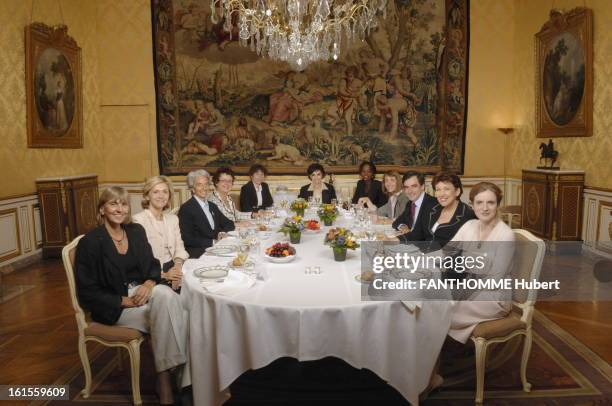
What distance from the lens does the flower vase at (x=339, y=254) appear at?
337cm

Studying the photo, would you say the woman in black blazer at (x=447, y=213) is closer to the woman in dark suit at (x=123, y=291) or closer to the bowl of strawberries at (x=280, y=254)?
the bowl of strawberries at (x=280, y=254)

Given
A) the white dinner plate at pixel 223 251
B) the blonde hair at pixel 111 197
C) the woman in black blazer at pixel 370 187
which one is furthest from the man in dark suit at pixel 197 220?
the woman in black blazer at pixel 370 187

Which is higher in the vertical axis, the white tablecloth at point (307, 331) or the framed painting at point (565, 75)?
the framed painting at point (565, 75)

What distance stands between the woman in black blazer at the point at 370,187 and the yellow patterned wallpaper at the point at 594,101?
3015mm

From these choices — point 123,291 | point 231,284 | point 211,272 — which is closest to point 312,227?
point 211,272

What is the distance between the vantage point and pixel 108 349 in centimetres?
415

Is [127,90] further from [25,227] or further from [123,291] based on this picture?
[123,291]

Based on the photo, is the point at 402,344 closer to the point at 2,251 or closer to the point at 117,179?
the point at 2,251

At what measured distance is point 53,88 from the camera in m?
7.82

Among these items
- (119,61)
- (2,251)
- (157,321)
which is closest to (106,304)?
(157,321)

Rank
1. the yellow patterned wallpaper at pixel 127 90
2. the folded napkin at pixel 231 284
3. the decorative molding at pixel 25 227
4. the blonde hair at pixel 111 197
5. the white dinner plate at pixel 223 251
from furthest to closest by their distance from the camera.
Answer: the yellow patterned wallpaper at pixel 127 90, the decorative molding at pixel 25 227, the white dinner plate at pixel 223 251, the blonde hair at pixel 111 197, the folded napkin at pixel 231 284

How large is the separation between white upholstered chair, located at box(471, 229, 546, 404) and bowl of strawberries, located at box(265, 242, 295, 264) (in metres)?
1.33

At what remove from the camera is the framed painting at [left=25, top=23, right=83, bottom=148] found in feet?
23.8

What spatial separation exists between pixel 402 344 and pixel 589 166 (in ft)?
19.3
